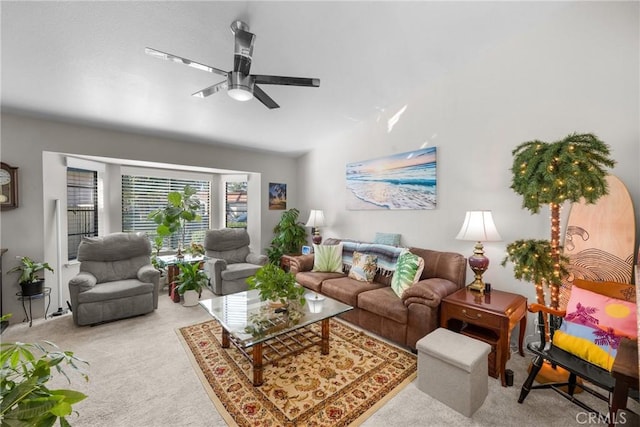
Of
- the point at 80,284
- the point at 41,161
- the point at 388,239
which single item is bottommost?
the point at 80,284

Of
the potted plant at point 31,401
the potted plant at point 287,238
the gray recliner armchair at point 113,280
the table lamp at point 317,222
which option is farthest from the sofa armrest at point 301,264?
the potted plant at point 31,401

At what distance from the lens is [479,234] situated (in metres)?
2.67

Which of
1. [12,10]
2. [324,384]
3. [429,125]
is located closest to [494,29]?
[429,125]

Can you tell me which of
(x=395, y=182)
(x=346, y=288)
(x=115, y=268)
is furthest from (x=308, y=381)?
(x=115, y=268)

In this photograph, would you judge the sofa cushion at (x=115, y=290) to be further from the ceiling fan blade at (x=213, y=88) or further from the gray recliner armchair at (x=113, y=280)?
the ceiling fan blade at (x=213, y=88)

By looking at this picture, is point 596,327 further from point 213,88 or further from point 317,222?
point 317,222

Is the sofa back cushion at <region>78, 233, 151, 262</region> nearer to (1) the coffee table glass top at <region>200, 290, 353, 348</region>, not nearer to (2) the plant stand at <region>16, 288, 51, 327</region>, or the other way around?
(2) the plant stand at <region>16, 288, 51, 327</region>

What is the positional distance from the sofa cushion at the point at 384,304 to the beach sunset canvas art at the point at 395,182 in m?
1.29

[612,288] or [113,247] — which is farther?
[113,247]

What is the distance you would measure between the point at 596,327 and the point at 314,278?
271 centimetres

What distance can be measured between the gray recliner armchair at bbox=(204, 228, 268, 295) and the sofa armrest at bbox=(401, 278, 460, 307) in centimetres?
253

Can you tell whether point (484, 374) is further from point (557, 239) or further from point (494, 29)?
point (494, 29)

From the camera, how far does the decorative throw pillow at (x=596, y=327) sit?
1778mm

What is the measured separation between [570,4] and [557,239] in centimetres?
214
